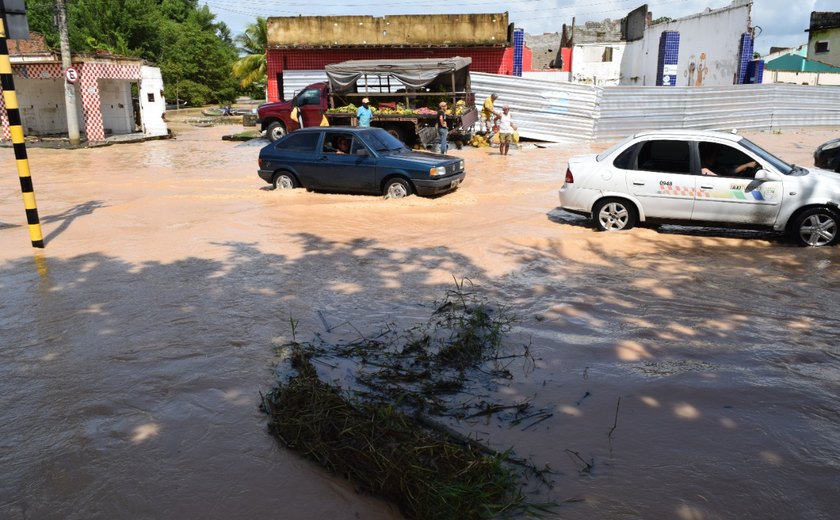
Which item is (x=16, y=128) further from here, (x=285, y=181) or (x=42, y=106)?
(x=42, y=106)

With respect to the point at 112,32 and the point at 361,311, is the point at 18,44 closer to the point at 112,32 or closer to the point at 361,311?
the point at 112,32

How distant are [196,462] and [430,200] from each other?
30.1 feet

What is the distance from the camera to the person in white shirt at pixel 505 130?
20297mm

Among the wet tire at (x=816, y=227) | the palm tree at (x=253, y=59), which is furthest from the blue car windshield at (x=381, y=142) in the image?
the palm tree at (x=253, y=59)

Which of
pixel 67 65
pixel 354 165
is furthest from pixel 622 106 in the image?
pixel 67 65

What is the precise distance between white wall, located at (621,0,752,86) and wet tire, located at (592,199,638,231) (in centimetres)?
2407

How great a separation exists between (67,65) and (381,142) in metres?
17.3

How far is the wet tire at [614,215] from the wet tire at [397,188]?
404cm

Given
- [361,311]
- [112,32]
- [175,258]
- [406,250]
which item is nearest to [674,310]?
[361,311]

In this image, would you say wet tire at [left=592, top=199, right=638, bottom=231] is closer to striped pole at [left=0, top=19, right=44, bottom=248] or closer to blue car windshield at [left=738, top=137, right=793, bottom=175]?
blue car windshield at [left=738, top=137, right=793, bottom=175]

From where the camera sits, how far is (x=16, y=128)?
8555mm

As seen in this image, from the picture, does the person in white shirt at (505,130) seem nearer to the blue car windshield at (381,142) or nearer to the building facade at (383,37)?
the blue car windshield at (381,142)

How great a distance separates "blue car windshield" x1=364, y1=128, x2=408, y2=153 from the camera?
42.4ft

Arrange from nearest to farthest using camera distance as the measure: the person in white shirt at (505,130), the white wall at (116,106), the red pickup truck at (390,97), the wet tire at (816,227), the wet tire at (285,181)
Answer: the wet tire at (816,227) → the wet tire at (285,181) → the person in white shirt at (505,130) → the red pickup truck at (390,97) → the white wall at (116,106)
